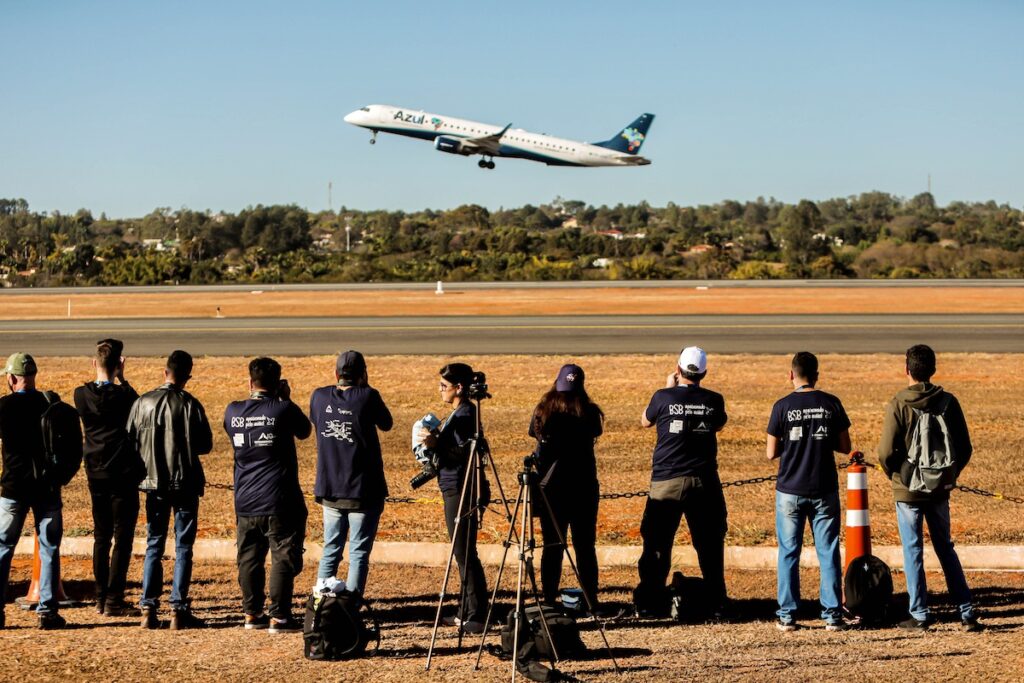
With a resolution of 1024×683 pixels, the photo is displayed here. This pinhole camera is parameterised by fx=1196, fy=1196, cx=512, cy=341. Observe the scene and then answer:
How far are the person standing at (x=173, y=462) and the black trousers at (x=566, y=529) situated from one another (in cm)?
252

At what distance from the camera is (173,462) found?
8.62 meters

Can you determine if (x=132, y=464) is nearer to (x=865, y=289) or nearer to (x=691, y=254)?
(x=865, y=289)

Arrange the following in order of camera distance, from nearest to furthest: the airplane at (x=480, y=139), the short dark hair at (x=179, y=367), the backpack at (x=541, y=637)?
the backpack at (x=541, y=637) → the short dark hair at (x=179, y=367) → the airplane at (x=480, y=139)

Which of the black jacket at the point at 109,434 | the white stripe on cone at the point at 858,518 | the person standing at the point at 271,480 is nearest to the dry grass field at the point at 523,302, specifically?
→ the white stripe on cone at the point at 858,518

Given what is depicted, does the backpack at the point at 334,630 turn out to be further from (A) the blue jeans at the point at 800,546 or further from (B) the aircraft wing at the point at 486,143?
(B) the aircraft wing at the point at 486,143

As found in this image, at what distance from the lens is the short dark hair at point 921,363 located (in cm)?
820

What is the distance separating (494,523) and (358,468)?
4776mm

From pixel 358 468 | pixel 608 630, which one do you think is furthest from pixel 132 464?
pixel 608 630

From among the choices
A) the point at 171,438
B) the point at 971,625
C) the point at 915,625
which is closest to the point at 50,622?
the point at 171,438

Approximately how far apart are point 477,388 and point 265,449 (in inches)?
65.2

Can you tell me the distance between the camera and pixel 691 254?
106938mm

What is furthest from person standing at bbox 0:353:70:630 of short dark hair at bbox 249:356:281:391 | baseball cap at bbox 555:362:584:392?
baseball cap at bbox 555:362:584:392

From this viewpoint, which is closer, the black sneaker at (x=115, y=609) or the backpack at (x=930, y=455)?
the backpack at (x=930, y=455)

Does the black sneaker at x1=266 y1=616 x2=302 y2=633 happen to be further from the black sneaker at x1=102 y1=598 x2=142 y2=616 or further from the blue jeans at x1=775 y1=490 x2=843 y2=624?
the blue jeans at x1=775 y1=490 x2=843 y2=624
